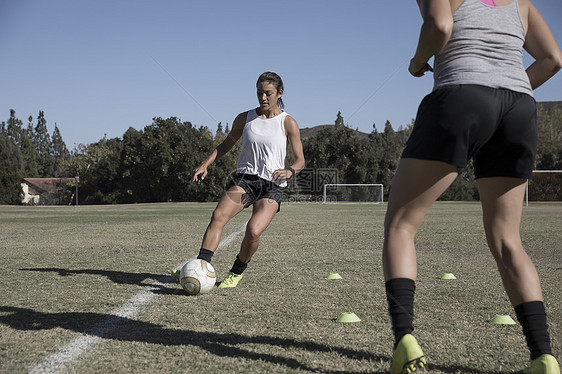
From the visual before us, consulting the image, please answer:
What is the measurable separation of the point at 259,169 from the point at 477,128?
3.34m

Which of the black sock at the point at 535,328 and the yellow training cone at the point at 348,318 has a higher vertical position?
the black sock at the point at 535,328

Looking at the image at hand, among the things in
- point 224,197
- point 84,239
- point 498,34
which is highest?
point 498,34

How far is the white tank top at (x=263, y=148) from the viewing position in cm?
568

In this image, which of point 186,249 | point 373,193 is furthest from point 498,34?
point 373,193

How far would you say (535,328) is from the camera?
2.65m

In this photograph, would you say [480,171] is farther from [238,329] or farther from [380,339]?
[238,329]

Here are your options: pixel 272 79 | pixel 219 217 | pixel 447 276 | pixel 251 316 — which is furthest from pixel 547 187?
pixel 251 316


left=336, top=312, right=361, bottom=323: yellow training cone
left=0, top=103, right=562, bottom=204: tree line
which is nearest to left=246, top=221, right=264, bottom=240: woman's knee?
left=336, top=312, right=361, bottom=323: yellow training cone

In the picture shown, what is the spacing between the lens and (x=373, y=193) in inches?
1993

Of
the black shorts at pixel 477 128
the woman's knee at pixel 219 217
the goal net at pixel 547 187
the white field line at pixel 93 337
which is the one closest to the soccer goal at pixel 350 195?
the goal net at pixel 547 187

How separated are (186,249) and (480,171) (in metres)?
6.81

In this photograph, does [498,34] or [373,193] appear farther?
[373,193]

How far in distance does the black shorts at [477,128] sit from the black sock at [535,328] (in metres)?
0.62

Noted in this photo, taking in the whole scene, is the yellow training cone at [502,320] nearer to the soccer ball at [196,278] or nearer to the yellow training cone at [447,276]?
the yellow training cone at [447,276]
